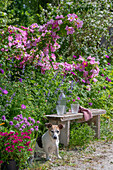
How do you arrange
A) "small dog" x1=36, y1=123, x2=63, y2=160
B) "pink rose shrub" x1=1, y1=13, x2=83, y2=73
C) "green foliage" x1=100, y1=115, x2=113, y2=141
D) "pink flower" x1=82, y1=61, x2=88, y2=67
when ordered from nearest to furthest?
"small dog" x1=36, y1=123, x2=63, y2=160
"pink rose shrub" x1=1, y1=13, x2=83, y2=73
"green foliage" x1=100, y1=115, x2=113, y2=141
"pink flower" x1=82, y1=61, x2=88, y2=67

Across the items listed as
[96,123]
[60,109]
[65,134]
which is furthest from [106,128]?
[60,109]

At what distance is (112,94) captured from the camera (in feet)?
26.9

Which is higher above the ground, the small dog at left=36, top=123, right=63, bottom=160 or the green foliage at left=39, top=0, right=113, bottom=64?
the green foliage at left=39, top=0, right=113, bottom=64

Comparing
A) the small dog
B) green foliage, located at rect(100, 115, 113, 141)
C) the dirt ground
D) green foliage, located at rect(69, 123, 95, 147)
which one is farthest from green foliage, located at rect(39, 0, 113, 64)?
the small dog

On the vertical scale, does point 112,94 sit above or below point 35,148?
above

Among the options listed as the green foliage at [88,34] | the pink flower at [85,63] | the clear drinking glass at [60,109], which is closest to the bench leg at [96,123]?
the clear drinking glass at [60,109]

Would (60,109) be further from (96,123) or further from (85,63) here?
(85,63)

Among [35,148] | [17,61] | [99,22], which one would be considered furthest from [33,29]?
[99,22]

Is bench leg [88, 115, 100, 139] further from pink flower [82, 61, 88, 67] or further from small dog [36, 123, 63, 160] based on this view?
pink flower [82, 61, 88, 67]

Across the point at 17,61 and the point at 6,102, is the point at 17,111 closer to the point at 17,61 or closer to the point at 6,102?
the point at 6,102

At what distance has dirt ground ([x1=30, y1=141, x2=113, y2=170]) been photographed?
166 inches

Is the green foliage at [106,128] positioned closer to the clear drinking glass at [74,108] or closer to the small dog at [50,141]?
the clear drinking glass at [74,108]

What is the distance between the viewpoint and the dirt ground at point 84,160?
4.22 metres

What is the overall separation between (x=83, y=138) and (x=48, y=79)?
1550 mm
